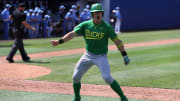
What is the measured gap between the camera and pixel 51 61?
12.3m

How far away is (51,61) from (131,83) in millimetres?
4734

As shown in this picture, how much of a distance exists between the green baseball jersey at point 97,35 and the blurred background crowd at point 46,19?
642 inches

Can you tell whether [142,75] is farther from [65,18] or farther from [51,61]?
[65,18]

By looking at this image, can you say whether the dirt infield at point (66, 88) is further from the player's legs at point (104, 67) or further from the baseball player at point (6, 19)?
the baseball player at point (6, 19)

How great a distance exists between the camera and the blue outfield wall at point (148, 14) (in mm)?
32031

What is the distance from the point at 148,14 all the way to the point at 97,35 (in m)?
28.9

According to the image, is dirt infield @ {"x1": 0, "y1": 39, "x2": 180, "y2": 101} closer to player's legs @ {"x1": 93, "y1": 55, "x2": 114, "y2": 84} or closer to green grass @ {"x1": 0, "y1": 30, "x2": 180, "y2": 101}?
green grass @ {"x1": 0, "y1": 30, "x2": 180, "y2": 101}

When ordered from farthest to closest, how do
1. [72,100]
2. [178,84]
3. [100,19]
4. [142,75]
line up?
[142,75] → [178,84] → [72,100] → [100,19]

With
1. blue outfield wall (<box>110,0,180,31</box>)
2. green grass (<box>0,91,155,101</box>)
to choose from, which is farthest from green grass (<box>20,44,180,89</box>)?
blue outfield wall (<box>110,0,180,31</box>)

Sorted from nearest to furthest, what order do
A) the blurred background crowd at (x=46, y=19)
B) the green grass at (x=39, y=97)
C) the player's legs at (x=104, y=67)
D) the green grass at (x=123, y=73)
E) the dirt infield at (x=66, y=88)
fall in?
the player's legs at (x=104, y=67) < the green grass at (x=39, y=97) < the green grass at (x=123, y=73) < the dirt infield at (x=66, y=88) < the blurred background crowd at (x=46, y=19)

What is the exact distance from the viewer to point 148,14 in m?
34.1

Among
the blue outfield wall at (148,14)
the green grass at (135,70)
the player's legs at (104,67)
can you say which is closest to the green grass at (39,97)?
the player's legs at (104,67)

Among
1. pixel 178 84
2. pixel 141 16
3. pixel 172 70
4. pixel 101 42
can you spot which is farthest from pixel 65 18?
pixel 101 42

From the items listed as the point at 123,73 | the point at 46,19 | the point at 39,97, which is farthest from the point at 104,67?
the point at 46,19
